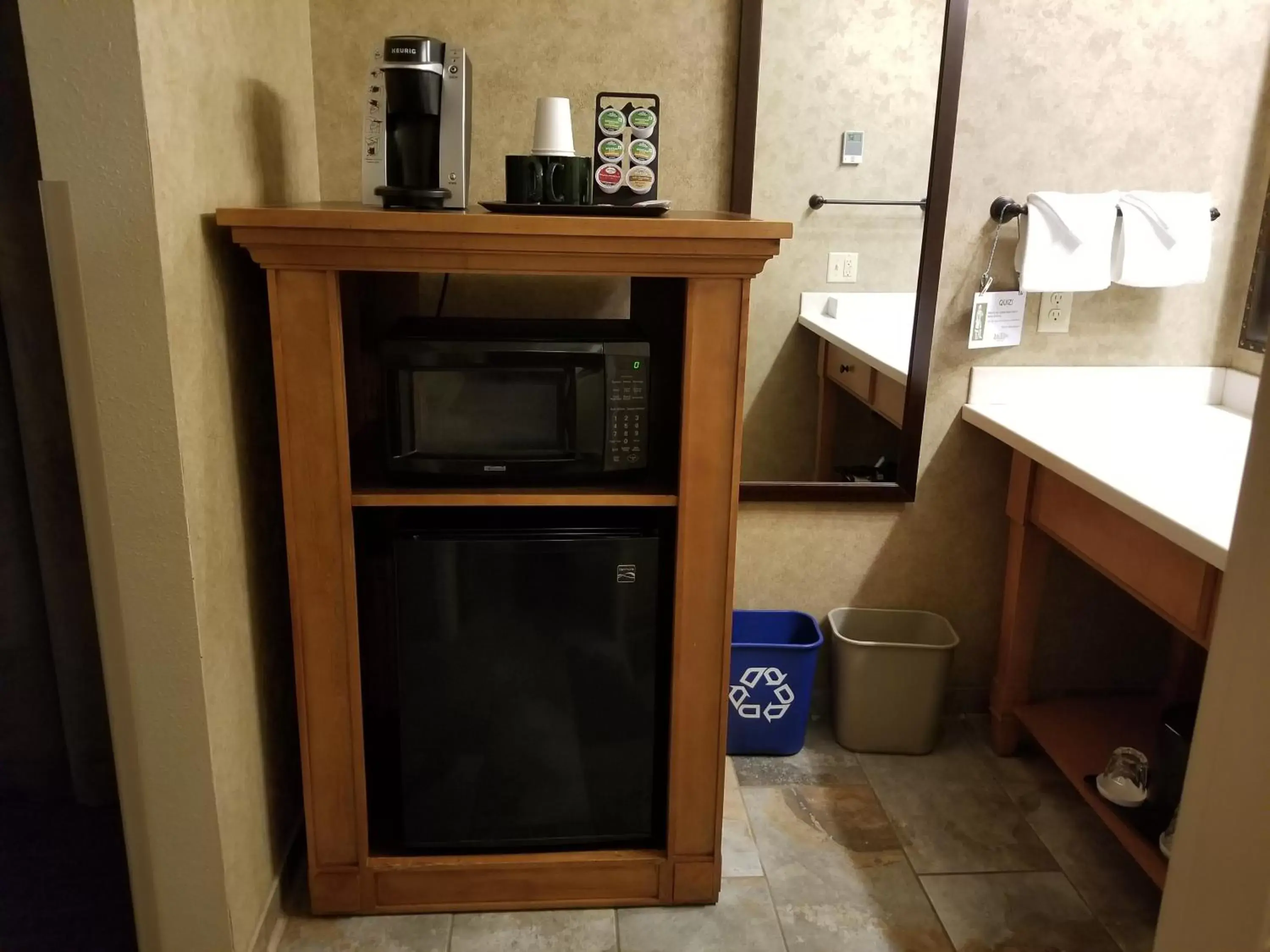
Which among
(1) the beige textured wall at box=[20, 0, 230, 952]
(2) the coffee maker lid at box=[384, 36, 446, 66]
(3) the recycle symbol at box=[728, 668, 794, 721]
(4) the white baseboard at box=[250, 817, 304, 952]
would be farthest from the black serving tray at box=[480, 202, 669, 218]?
(4) the white baseboard at box=[250, 817, 304, 952]

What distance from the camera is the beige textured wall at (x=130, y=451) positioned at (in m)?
Answer: 1.17

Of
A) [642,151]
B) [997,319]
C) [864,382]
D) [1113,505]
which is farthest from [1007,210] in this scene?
[642,151]

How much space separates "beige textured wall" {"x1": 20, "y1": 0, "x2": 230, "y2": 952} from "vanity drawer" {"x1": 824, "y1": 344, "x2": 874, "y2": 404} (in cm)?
145

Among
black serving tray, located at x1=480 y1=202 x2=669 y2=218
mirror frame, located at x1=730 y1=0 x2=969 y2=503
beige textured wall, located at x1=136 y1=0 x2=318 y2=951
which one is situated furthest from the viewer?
mirror frame, located at x1=730 y1=0 x2=969 y2=503

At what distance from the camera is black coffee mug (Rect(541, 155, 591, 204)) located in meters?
1.56

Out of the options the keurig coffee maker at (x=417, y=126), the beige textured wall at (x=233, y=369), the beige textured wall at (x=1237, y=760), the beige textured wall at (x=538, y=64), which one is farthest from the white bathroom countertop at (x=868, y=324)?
the beige textured wall at (x=1237, y=760)

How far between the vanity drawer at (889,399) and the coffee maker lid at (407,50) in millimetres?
1218

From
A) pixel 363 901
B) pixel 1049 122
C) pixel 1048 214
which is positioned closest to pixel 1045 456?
pixel 1048 214

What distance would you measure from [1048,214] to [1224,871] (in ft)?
4.89

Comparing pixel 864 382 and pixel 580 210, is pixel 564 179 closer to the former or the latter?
pixel 580 210

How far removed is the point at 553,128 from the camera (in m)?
1.66

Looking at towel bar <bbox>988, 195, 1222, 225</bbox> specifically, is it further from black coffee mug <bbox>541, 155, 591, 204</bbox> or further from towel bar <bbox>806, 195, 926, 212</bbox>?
black coffee mug <bbox>541, 155, 591, 204</bbox>

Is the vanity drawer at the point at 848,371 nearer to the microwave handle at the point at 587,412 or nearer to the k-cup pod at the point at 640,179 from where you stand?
the k-cup pod at the point at 640,179

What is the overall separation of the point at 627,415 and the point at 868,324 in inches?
34.4
